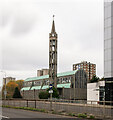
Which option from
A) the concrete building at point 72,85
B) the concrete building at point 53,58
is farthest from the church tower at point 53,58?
the concrete building at point 72,85

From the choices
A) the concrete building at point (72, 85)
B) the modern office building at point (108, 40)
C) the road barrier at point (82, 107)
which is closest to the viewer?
the road barrier at point (82, 107)

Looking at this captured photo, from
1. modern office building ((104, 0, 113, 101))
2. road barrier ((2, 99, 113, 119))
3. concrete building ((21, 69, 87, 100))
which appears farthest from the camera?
concrete building ((21, 69, 87, 100))

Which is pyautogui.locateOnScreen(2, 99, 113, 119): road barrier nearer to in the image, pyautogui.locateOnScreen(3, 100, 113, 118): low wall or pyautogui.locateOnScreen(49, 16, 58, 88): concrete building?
pyautogui.locateOnScreen(3, 100, 113, 118): low wall

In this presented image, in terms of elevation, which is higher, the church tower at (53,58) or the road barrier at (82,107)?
the church tower at (53,58)

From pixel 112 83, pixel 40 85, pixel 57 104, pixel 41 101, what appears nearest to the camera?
pixel 57 104

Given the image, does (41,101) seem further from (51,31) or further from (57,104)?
(51,31)

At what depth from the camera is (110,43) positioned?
3653 centimetres

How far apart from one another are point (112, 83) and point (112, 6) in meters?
12.8

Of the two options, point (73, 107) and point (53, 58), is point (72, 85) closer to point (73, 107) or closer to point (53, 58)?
point (53, 58)

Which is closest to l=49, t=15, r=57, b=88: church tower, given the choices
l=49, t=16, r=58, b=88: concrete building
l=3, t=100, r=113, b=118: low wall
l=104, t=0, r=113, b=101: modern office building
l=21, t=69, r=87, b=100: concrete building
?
l=49, t=16, r=58, b=88: concrete building

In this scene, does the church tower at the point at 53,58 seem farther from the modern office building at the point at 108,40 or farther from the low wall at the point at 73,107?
the low wall at the point at 73,107

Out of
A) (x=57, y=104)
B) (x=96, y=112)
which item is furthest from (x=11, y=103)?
(x=96, y=112)

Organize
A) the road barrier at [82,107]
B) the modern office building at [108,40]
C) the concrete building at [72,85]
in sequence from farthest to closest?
the concrete building at [72,85] < the modern office building at [108,40] < the road barrier at [82,107]

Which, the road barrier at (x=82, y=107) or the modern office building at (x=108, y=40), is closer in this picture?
the road barrier at (x=82, y=107)
